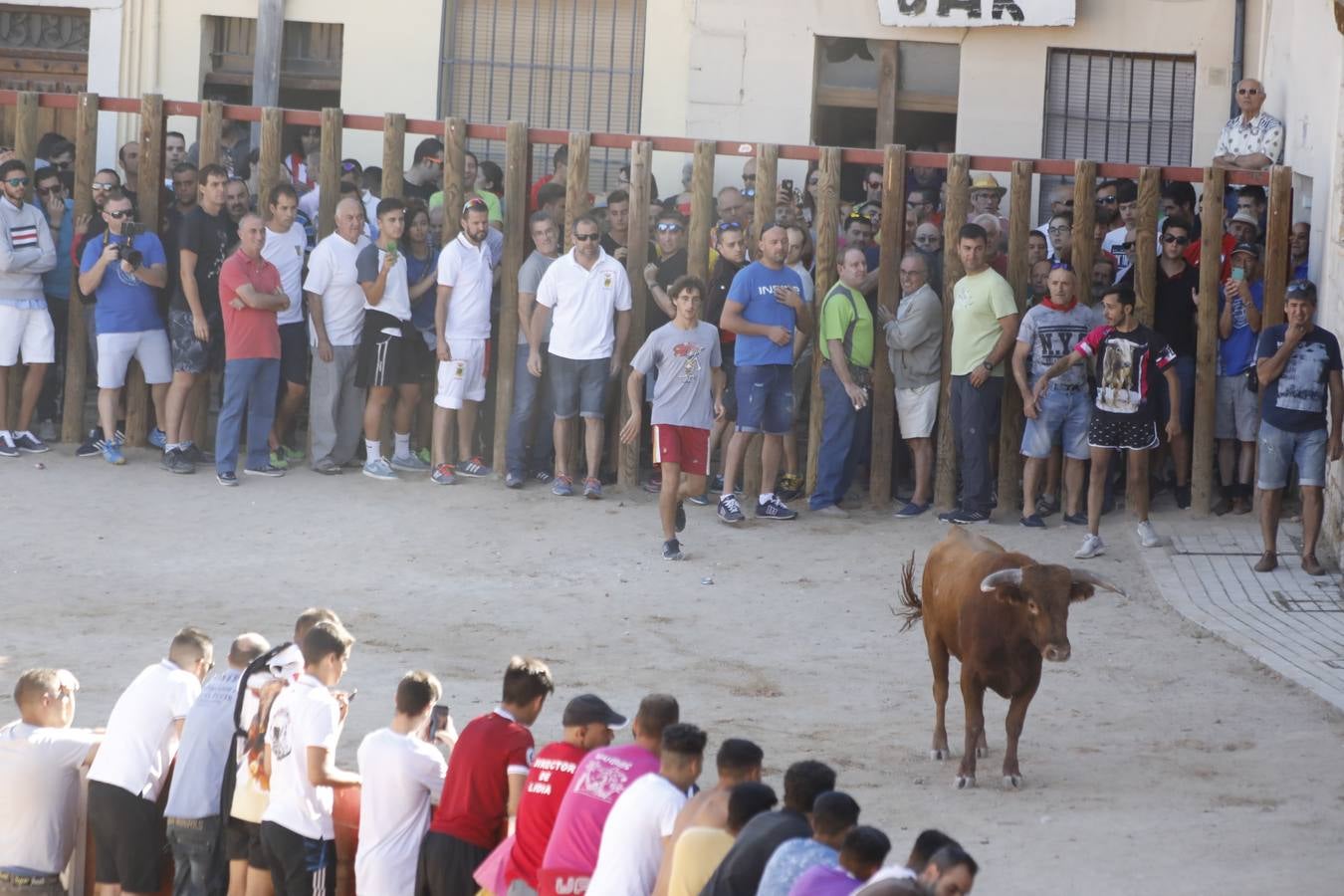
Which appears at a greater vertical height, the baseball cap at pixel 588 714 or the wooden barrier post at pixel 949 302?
the wooden barrier post at pixel 949 302

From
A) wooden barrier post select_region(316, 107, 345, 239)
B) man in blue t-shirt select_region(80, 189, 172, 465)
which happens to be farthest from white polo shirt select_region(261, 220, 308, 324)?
man in blue t-shirt select_region(80, 189, 172, 465)

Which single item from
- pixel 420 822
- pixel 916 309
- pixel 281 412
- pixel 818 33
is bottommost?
pixel 420 822

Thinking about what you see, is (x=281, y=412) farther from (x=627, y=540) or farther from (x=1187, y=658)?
(x=1187, y=658)

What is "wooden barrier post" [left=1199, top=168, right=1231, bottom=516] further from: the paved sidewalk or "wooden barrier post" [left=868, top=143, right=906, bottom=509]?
"wooden barrier post" [left=868, top=143, right=906, bottom=509]

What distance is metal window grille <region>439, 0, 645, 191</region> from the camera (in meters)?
18.3

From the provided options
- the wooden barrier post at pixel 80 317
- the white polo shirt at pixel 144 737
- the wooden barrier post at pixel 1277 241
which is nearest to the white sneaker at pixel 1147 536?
the wooden barrier post at pixel 1277 241

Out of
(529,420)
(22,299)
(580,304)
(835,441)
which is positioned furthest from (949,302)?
(22,299)

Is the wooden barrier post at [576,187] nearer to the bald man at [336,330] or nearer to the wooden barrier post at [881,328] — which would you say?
the bald man at [336,330]

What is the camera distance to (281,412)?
572 inches

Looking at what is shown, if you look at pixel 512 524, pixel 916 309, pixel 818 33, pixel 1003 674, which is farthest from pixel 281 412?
pixel 1003 674

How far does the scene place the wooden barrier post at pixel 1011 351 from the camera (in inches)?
536

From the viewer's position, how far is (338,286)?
553 inches

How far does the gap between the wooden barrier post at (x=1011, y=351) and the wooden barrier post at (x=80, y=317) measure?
6976mm

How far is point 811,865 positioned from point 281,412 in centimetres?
986
